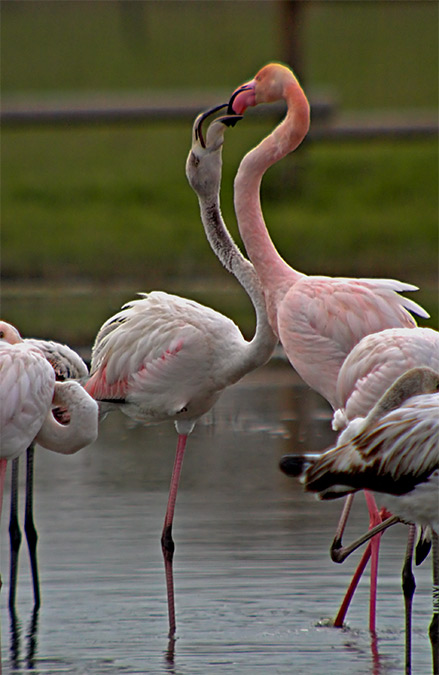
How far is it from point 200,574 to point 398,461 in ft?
4.05

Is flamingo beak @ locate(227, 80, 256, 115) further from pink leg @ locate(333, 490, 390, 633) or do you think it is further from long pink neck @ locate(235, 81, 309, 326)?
pink leg @ locate(333, 490, 390, 633)

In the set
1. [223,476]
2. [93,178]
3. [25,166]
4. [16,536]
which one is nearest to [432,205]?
[93,178]

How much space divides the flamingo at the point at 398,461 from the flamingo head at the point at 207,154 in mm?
1617

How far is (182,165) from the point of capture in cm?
1911

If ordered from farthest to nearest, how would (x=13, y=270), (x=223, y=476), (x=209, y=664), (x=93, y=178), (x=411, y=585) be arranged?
(x=93, y=178) → (x=13, y=270) → (x=223, y=476) → (x=411, y=585) → (x=209, y=664)

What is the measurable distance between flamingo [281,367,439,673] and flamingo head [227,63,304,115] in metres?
1.84

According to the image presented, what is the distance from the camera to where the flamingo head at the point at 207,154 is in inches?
237

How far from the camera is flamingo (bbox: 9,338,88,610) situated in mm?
5387

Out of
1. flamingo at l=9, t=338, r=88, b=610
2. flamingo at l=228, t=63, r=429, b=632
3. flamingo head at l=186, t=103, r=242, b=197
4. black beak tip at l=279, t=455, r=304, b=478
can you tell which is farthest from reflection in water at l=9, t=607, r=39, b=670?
flamingo head at l=186, t=103, r=242, b=197

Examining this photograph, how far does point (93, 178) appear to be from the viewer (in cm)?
1875

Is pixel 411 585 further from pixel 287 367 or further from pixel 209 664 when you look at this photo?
pixel 287 367

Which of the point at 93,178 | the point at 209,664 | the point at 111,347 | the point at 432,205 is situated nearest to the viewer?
the point at 209,664

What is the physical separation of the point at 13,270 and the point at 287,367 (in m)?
4.70

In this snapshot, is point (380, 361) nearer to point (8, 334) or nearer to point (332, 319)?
point (332, 319)
